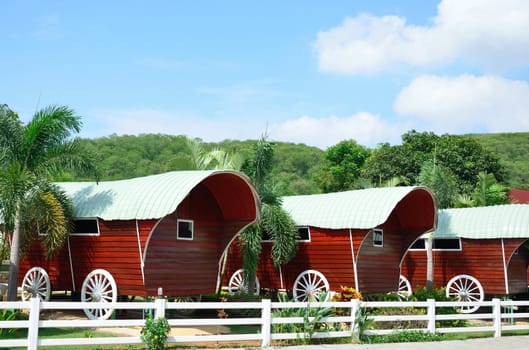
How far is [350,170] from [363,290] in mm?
42841

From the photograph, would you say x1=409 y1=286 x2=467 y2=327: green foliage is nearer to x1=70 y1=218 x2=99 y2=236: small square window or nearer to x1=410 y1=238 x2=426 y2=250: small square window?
x1=410 y1=238 x2=426 y2=250: small square window

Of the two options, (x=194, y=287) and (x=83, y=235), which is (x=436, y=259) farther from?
(x=83, y=235)

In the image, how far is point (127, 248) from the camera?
18078 millimetres

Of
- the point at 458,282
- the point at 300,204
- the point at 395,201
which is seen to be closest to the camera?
the point at 395,201

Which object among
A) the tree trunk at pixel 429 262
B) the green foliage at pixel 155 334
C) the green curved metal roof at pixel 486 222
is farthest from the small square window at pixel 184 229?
the green curved metal roof at pixel 486 222

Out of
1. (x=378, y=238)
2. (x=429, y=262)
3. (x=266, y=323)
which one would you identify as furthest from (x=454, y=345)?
(x=429, y=262)

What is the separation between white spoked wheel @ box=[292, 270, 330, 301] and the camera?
23.2 m

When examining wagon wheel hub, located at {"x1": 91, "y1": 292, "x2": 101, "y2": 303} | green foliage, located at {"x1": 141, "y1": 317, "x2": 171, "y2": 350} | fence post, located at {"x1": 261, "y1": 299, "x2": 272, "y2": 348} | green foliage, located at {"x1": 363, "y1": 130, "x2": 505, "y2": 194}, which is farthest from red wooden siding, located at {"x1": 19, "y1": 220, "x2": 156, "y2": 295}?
green foliage, located at {"x1": 363, "y1": 130, "x2": 505, "y2": 194}

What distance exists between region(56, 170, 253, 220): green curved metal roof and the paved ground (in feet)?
17.9

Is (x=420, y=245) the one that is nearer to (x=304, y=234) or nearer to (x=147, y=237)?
(x=304, y=234)

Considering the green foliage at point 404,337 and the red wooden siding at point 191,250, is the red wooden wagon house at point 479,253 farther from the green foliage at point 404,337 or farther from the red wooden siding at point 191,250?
the red wooden siding at point 191,250

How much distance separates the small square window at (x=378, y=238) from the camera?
2338 cm

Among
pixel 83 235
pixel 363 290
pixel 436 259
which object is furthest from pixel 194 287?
pixel 436 259

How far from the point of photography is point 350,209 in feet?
74.5
